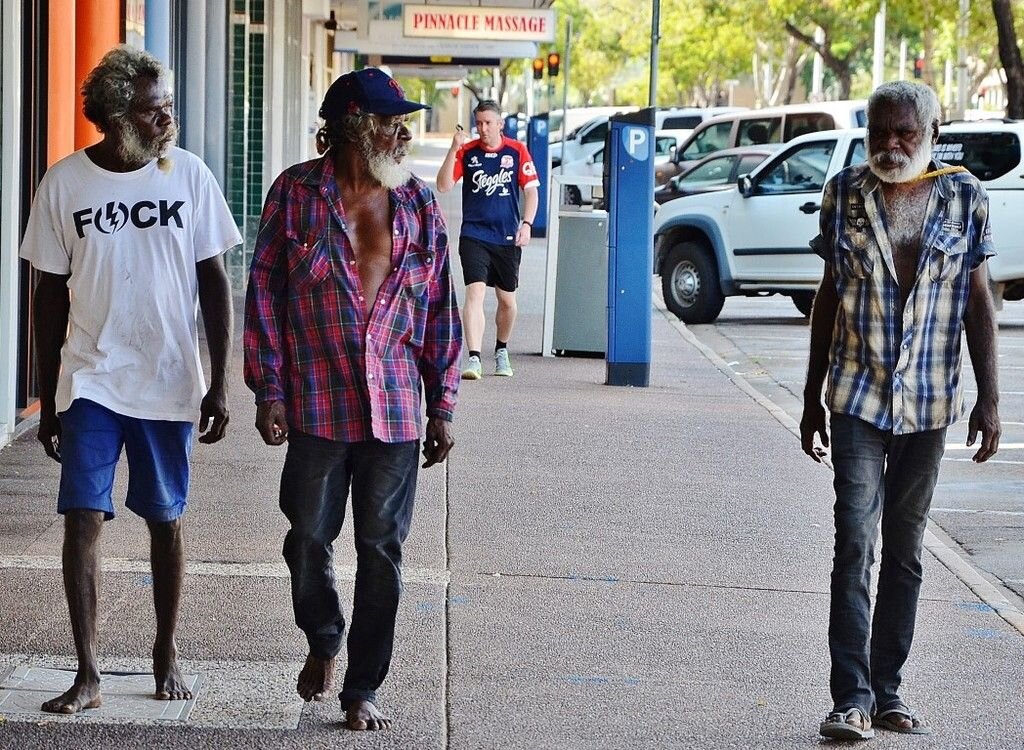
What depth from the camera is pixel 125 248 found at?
14.5ft

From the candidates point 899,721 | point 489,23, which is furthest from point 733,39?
point 899,721

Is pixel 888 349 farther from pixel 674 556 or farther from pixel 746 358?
pixel 746 358

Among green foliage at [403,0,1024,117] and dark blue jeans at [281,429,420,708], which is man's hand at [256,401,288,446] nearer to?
dark blue jeans at [281,429,420,708]

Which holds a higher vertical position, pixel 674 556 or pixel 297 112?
pixel 297 112

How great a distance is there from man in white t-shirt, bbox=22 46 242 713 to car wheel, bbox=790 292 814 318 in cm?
1289

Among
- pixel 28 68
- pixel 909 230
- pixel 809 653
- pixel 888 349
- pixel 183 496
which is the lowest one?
pixel 809 653

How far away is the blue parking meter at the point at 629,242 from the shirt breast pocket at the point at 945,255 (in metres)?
6.81

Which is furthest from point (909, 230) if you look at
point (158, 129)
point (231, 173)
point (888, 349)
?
point (231, 173)

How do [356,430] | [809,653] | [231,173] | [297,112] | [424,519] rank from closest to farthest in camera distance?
[356,430] → [809,653] → [424,519] → [231,173] → [297,112]

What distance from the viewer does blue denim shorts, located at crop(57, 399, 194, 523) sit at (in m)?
4.43

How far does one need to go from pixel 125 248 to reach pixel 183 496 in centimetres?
71

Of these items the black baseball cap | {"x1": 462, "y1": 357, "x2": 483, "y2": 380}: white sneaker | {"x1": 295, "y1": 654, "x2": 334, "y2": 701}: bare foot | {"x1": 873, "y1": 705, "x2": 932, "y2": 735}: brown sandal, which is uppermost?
the black baseball cap

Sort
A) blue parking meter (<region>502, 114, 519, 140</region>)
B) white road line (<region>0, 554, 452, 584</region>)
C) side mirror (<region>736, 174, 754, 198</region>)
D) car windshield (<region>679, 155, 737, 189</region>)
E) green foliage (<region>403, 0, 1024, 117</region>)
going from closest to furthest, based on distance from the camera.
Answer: white road line (<region>0, 554, 452, 584</region>)
side mirror (<region>736, 174, 754, 198</region>)
car windshield (<region>679, 155, 737, 189</region>)
blue parking meter (<region>502, 114, 519, 140</region>)
green foliage (<region>403, 0, 1024, 117</region>)

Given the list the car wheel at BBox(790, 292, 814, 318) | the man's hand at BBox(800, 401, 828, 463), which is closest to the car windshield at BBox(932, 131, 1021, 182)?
the car wheel at BBox(790, 292, 814, 318)
